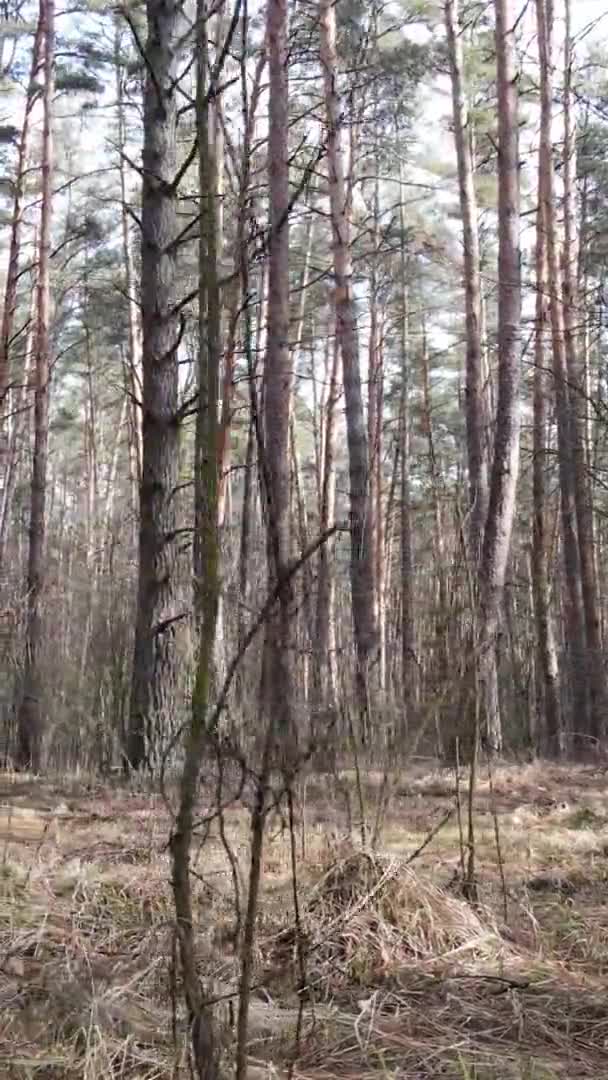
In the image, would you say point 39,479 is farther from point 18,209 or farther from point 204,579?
point 204,579

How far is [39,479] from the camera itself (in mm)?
11828

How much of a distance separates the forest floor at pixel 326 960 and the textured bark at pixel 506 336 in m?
4.84

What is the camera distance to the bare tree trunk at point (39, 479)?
414 inches

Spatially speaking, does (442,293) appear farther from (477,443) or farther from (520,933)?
(520,933)

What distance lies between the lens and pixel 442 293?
2267cm

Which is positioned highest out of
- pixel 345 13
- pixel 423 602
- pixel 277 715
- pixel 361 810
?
pixel 345 13

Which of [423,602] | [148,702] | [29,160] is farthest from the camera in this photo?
[29,160]

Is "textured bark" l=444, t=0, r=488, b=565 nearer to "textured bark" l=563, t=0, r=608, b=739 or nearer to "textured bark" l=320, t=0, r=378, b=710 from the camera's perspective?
"textured bark" l=563, t=0, r=608, b=739

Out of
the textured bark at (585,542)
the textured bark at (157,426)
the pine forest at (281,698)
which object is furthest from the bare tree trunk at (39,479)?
the textured bark at (585,542)

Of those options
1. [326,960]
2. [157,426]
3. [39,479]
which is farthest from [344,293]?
[326,960]

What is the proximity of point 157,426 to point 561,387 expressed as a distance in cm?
768

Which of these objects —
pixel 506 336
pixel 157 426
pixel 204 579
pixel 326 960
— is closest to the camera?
pixel 204 579

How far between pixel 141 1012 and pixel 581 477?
11919 millimetres

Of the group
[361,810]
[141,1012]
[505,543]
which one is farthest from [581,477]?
[141,1012]
